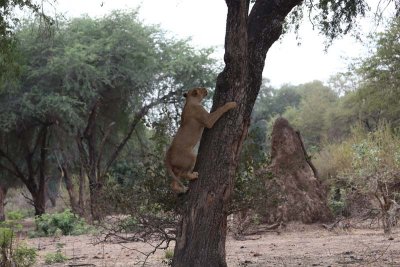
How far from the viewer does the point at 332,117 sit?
153 ft

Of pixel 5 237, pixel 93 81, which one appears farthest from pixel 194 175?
pixel 93 81

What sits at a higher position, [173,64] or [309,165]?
[173,64]

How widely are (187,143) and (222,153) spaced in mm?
651

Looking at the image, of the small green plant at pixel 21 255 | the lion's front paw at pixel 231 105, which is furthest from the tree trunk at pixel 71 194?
the lion's front paw at pixel 231 105

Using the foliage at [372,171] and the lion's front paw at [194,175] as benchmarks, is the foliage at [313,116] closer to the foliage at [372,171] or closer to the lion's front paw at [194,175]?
the foliage at [372,171]

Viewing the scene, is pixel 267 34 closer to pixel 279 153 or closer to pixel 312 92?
pixel 279 153

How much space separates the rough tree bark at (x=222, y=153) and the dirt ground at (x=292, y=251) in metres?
2.06

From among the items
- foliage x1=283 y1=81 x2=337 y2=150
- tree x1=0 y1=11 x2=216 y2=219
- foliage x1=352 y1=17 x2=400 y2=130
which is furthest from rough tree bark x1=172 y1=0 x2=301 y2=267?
foliage x1=283 y1=81 x2=337 y2=150

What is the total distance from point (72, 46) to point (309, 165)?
37.3 feet

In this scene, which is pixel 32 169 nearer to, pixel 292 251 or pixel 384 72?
pixel 384 72

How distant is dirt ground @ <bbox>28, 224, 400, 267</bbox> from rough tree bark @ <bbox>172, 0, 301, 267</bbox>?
2056 mm

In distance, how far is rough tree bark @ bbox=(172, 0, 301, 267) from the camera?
721 cm

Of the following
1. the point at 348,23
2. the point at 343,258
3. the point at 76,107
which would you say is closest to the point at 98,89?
the point at 76,107

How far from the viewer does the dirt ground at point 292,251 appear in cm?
945
